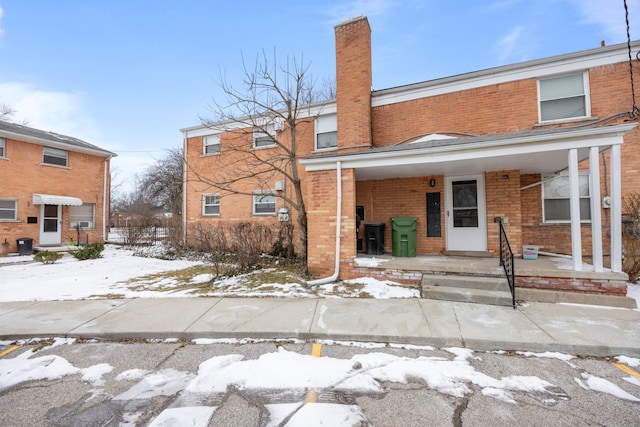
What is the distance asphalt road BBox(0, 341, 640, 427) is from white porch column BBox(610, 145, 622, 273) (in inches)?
111

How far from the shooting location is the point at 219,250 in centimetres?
902

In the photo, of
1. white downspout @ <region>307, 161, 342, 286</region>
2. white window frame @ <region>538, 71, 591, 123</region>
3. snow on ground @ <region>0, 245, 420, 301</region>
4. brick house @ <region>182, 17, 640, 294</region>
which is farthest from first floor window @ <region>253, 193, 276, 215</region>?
white window frame @ <region>538, 71, 591, 123</region>

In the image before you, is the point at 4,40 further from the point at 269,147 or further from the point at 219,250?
the point at 219,250

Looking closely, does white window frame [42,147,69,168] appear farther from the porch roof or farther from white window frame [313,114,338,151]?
the porch roof

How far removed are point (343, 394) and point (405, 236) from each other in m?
5.25

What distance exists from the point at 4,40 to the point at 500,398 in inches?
658

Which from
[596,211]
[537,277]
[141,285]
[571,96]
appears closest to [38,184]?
[141,285]

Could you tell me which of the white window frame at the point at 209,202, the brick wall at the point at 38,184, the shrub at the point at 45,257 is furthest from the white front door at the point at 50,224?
the white window frame at the point at 209,202

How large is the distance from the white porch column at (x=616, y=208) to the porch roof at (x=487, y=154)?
0.28 meters

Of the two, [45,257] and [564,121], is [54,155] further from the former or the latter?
[564,121]

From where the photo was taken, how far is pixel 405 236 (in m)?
7.21

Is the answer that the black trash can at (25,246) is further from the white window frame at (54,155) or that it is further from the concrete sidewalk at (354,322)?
the concrete sidewalk at (354,322)

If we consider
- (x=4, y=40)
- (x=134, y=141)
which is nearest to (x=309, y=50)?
(x=4, y=40)

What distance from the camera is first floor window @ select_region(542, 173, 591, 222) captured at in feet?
23.7
